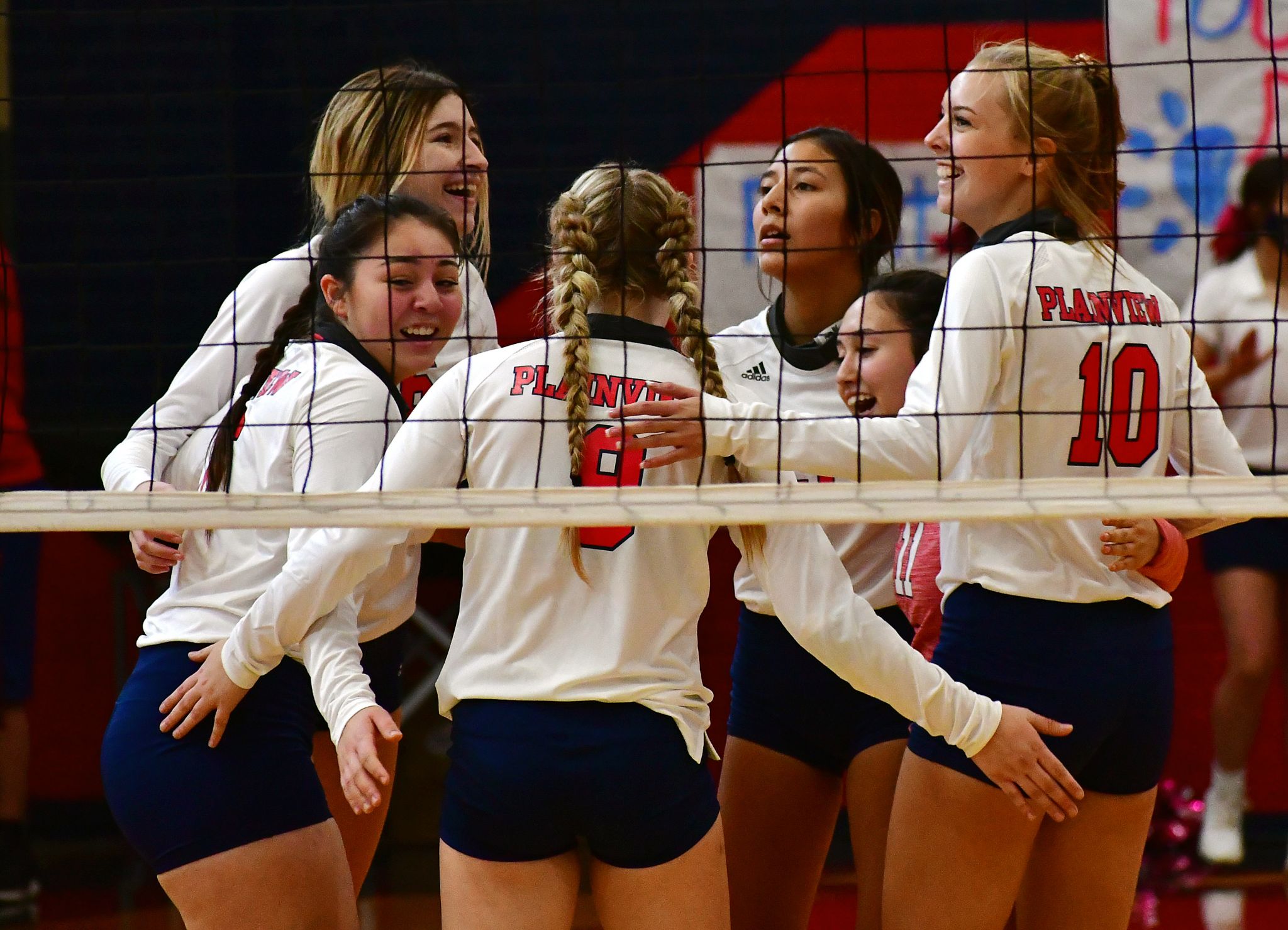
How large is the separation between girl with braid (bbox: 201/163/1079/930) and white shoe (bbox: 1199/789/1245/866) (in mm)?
2740

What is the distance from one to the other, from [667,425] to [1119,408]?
74 centimetres

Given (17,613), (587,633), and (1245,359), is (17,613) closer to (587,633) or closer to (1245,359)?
(587,633)

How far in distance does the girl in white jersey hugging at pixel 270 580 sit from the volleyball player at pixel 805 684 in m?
0.63

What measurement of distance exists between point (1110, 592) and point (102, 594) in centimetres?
386

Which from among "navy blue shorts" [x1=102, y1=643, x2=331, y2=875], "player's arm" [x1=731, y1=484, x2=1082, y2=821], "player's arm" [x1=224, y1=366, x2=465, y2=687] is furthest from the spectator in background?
"player's arm" [x1=731, y1=484, x2=1082, y2=821]

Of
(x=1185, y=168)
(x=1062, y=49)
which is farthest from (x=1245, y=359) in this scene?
(x=1062, y=49)

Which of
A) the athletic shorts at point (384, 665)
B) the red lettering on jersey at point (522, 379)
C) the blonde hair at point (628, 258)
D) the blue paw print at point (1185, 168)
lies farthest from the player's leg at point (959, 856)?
the blue paw print at point (1185, 168)

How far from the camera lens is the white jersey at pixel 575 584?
2.03m

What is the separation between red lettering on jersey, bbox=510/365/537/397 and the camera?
2.07 metres

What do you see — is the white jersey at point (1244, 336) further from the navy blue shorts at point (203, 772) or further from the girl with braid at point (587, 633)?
the navy blue shorts at point (203, 772)

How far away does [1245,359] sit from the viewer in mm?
4445

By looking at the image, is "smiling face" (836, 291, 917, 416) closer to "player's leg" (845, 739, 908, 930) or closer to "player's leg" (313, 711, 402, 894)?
"player's leg" (845, 739, 908, 930)

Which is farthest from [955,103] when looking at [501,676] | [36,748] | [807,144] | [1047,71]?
[36,748]

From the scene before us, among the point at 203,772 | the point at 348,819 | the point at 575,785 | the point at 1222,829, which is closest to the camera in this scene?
the point at 575,785
